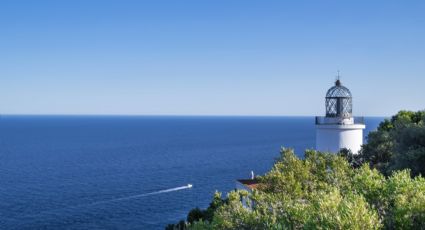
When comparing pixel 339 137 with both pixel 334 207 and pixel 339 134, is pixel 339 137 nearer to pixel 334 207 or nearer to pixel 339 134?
pixel 339 134

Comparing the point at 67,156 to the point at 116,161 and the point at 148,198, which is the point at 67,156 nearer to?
the point at 116,161

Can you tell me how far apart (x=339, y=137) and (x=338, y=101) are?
4136mm

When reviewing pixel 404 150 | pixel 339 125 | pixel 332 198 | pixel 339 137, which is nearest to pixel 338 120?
pixel 339 125

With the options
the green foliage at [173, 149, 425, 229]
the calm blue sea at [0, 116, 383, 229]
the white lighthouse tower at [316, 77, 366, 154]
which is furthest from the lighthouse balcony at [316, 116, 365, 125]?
the calm blue sea at [0, 116, 383, 229]

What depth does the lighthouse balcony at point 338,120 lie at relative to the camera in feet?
145

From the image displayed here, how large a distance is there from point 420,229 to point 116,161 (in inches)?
4294

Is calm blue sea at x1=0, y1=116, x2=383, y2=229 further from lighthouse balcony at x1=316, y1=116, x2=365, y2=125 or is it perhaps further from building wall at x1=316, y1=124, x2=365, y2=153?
lighthouse balcony at x1=316, y1=116, x2=365, y2=125

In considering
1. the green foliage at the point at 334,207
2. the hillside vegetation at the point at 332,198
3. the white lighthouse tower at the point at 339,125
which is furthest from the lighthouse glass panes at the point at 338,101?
the green foliage at the point at 334,207

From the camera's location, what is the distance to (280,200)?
19266 millimetres

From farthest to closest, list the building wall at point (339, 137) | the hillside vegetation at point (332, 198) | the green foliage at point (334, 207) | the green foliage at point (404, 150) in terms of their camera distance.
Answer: the building wall at point (339, 137) < the green foliage at point (404, 150) < the hillside vegetation at point (332, 198) < the green foliage at point (334, 207)

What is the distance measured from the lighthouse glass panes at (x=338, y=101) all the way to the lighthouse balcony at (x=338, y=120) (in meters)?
0.80

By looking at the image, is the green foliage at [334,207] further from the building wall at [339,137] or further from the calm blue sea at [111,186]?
the calm blue sea at [111,186]

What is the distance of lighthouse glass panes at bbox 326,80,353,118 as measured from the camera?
4534cm

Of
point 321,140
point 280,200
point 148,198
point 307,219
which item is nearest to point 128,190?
point 148,198
